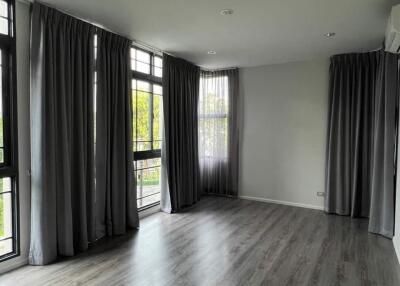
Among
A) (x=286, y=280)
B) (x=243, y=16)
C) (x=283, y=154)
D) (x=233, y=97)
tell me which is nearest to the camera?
(x=286, y=280)

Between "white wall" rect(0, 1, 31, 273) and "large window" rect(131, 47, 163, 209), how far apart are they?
4.99 ft

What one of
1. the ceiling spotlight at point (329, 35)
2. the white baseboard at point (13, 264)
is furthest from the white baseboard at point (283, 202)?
the white baseboard at point (13, 264)

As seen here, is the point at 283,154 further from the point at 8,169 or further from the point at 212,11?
the point at 8,169

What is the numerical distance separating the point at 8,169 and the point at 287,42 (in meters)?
3.66

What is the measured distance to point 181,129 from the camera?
4906mm

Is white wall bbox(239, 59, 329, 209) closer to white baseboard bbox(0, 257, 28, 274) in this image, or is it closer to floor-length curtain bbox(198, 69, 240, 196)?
floor-length curtain bbox(198, 69, 240, 196)

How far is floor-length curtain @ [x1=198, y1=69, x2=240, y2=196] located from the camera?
561 cm

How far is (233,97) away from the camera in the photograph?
5582 millimetres

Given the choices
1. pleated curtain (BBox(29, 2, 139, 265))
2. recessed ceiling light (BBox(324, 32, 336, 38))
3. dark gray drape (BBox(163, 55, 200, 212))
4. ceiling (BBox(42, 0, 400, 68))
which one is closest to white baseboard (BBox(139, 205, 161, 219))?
dark gray drape (BBox(163, 55, 200, 212))

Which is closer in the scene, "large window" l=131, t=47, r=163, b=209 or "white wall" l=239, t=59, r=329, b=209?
"large window" l=131, t=47, r=163, b=209

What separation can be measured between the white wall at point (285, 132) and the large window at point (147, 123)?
5.91 feet

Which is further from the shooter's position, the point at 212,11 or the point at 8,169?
the point at 212,11

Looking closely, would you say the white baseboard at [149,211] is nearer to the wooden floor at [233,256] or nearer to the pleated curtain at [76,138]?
the wooden floor at [233,256]

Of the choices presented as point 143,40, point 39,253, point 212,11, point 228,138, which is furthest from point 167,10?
point 228,138
